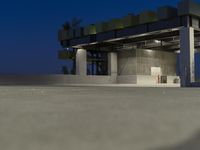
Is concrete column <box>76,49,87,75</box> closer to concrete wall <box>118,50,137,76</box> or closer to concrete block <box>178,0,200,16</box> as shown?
concrete wall <box>118,50,137,76</box>

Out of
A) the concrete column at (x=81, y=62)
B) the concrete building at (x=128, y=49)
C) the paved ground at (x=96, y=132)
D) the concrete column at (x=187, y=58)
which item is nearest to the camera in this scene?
the paved ground at (x=96, y=132)

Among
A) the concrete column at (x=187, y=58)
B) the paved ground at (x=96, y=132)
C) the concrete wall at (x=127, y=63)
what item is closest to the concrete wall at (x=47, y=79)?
the concrete wall at (x=127, y=63)

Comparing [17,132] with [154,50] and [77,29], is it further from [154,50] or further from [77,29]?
[154,50]

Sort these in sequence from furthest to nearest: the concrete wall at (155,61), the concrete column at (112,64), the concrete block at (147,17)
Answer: the concrete column at (112,64) → the concrete wall at (155,61) → the concrete block at (147,17)

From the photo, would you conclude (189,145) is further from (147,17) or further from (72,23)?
(72,23)

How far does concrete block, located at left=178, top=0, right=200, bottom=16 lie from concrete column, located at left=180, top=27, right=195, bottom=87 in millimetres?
1162

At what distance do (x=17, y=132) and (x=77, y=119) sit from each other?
621mm

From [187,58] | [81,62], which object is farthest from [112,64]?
[187,58]

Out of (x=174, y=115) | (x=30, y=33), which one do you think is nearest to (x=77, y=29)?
(x=174, y=115)

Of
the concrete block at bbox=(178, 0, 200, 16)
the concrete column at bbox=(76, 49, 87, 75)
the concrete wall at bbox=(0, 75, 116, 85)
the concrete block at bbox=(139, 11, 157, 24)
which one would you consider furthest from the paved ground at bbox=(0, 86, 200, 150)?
the concrete column at bbox=(76, 49, 87, 75)

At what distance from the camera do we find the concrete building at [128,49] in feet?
82.7

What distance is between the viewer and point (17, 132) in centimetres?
202

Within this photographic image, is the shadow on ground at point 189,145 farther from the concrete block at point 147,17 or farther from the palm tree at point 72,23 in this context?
the palm tree at point 72,23

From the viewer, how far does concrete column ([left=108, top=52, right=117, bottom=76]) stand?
114ft
